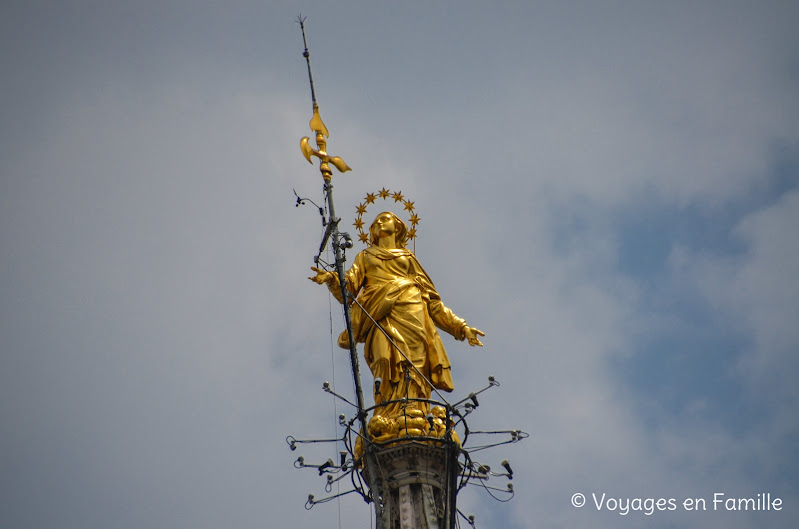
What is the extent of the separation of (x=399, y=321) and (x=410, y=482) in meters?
4.45

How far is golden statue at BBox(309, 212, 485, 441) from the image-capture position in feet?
113

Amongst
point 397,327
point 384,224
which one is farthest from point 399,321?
point 384,224

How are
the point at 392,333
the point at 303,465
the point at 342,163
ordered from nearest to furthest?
the point at 303,465 → the point at 392,333 → the point at 342,163

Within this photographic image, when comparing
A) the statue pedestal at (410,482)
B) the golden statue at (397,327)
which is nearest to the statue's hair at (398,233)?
the golden statue at (397,327)

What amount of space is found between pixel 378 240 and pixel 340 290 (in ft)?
8.54

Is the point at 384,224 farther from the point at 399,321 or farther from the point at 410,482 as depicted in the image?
the point at 410,482

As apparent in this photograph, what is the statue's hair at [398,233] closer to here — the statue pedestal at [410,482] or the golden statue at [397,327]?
the golden statue at [397,327]

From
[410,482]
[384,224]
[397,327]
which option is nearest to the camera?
[410,482]

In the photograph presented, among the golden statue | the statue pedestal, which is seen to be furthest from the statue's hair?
the statue pedestal

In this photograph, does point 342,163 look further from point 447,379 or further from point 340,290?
point 447,379

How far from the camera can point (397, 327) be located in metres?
36.1

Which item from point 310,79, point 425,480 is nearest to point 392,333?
point 425,480

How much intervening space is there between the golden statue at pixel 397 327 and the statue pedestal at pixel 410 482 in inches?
14.3

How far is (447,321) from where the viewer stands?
3709 cm
